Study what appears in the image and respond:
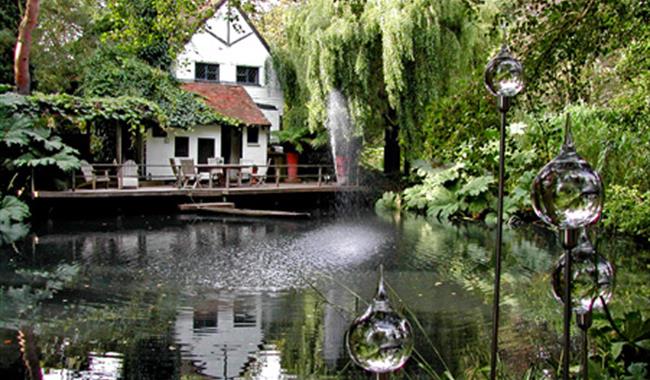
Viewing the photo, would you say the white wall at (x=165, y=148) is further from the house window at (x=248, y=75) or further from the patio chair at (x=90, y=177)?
the patio chair at (x=90, y=177)

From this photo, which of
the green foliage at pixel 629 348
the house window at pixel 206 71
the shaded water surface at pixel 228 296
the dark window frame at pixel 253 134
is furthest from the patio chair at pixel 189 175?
the green foliage at pixel 629 348

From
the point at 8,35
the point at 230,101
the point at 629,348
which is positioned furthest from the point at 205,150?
the point at 629,348

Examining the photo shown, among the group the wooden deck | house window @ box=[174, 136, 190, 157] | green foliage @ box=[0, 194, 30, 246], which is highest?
house window @ box=[174, 136, 190, 157]

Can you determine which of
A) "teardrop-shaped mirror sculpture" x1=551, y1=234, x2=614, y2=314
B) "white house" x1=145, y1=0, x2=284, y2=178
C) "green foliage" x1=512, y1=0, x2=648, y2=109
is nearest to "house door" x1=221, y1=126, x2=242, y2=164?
"white house" x1=145, y1=0, x2=284, y2=178

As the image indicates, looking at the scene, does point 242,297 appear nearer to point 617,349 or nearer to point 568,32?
point 568,32

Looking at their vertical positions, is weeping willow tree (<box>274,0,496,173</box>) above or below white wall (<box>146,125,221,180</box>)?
above

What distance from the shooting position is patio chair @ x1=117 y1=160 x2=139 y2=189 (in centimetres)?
1869

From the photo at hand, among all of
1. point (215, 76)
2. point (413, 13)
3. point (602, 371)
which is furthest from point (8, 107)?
point (602, 371)

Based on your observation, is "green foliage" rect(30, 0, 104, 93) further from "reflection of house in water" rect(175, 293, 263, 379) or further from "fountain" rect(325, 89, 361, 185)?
"reflection of house in water" rect(175, 293, 263, 379)

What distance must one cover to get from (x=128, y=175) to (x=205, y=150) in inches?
205

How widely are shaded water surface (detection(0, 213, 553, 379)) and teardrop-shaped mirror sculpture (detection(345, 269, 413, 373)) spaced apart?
0.94 metres

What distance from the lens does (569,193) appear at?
1.37 m

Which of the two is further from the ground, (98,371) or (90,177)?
(90,177)

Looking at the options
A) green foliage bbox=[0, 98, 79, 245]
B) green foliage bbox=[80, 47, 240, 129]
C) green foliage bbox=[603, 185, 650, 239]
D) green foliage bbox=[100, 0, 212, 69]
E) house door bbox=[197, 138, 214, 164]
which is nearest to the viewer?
green foliage bbox=[100, 0, 212, 69]
